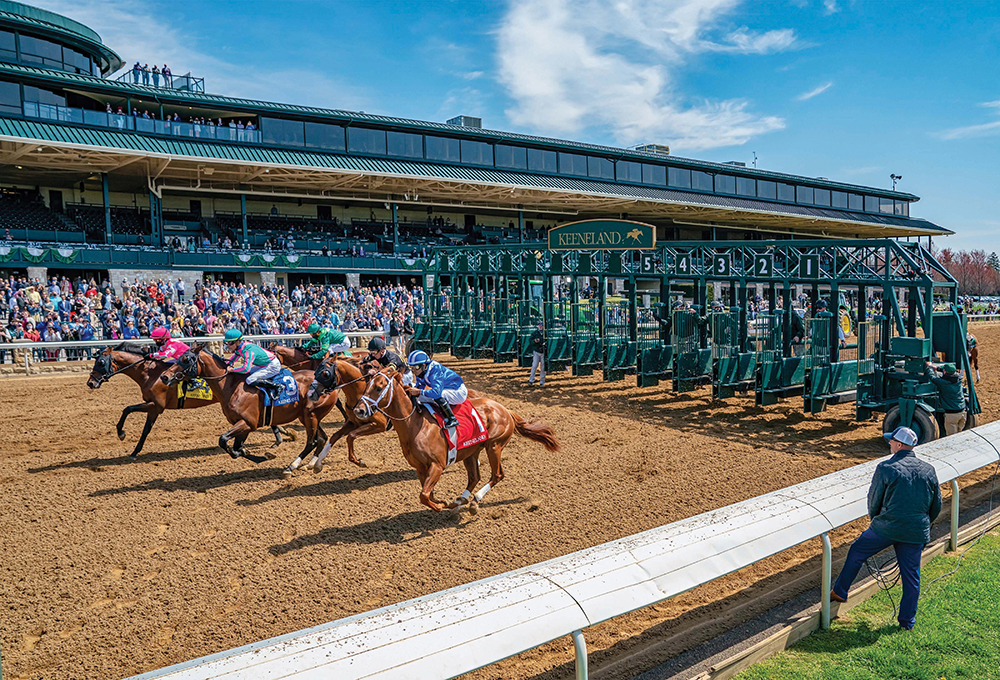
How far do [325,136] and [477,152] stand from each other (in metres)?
8.56

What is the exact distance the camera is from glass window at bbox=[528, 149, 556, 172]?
128ft

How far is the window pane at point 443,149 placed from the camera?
1407 inches

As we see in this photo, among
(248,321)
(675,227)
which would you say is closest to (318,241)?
(248,321)

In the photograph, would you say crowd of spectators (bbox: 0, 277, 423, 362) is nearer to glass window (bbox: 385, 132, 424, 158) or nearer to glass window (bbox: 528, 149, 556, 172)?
glass window (bbox: 385, 132, 424, 158)

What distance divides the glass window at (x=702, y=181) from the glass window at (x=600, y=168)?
7.12m

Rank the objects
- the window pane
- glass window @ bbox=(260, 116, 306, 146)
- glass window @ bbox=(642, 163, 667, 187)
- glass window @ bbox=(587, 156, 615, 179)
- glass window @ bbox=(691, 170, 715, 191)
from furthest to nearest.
A: glass window @ bbox=(691, 170, 715, 191)
glass window @ bbox=(642, 163, 667, 187)
glass window @ bbox=(587, 156, 615, 179)
the window pane
glass window @ bbox=(260, 116, 306, 146)

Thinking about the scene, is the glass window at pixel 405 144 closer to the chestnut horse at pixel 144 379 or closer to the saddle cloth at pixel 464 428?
the chestnut horse at pixel 144 379

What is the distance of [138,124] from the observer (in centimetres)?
2770

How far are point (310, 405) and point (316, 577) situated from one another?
3791 mm

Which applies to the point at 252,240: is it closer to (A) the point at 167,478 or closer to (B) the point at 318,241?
(B) the point at 318,241

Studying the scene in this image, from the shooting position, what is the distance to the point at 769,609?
5.20 metres

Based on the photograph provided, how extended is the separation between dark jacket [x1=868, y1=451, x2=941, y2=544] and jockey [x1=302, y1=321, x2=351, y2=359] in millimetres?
8547

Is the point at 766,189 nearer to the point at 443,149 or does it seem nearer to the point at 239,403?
the point at 443,149

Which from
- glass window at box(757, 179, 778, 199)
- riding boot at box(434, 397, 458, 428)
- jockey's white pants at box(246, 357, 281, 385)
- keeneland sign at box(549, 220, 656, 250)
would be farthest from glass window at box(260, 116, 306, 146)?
glass window at box(757, 179, 778, 199)
